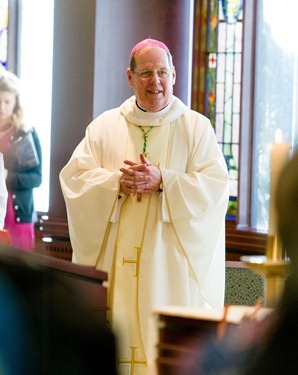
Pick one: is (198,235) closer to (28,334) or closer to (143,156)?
(143,156)

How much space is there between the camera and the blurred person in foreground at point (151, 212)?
5.14 meters

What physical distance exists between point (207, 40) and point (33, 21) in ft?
8.06

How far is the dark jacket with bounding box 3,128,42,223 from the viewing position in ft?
21.4

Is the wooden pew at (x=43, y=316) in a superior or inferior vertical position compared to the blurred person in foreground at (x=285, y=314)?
inferior

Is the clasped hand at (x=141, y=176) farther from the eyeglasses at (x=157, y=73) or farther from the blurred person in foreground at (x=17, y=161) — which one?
the blurred person in foreground at (x=17, y=161)

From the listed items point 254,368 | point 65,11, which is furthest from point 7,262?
point 65,11

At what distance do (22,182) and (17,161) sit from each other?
15cm

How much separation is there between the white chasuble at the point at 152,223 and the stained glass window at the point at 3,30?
4903 mm

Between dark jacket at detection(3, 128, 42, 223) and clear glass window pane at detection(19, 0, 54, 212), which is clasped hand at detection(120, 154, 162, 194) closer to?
dark jacket at detection(3, 128, 42, 223)

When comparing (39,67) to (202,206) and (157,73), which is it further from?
(202,206)

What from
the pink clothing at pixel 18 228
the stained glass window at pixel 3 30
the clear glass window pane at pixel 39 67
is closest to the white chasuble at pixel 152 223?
the pink clothing at pixel 18 228

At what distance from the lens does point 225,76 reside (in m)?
7.91

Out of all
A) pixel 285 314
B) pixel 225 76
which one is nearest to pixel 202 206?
pixel 225 76

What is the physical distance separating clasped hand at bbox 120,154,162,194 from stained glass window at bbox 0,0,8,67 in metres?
5.33
